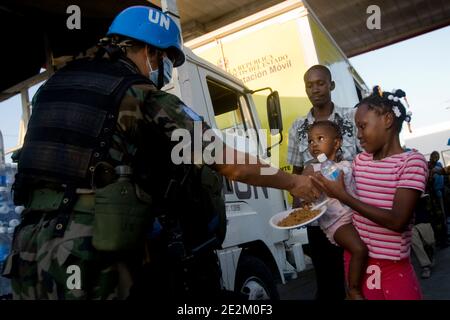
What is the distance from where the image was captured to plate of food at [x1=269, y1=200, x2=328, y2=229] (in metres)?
1.99

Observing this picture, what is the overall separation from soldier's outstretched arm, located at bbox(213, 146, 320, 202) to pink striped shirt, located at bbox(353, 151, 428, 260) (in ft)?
0.82

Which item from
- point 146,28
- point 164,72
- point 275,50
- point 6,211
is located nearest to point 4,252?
point 6,211

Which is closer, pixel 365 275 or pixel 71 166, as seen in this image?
pixel 71 166

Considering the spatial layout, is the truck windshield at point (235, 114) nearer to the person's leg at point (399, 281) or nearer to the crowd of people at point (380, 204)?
the crowd of people at point (380, 204)

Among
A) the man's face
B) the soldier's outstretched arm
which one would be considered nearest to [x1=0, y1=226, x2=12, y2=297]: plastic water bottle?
the soldier's outstretched arm

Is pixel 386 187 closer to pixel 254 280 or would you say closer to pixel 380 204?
pixel 380 204

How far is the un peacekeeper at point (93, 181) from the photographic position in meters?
1.45

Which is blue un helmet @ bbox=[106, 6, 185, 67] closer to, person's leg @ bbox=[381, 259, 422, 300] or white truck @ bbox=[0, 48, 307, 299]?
white truck @ bbox=[0, 48, 307, 299]

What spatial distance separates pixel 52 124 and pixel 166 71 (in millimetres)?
688

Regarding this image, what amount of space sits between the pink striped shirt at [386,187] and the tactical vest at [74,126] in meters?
1.14

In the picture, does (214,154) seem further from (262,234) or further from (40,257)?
(262,234)

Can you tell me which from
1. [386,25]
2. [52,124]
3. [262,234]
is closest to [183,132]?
[52,124]

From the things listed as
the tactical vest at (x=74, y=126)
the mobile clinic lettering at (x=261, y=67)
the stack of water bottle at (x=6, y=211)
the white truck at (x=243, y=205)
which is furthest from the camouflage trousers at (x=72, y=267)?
the mobile clinic lettering at (x=261, y=67)

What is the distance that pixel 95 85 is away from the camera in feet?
5.22
